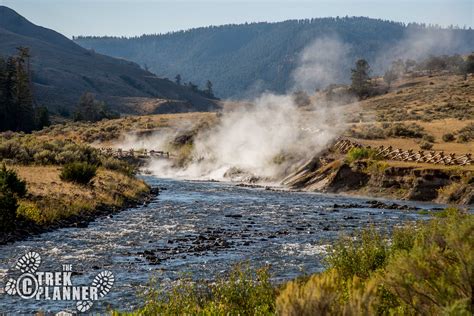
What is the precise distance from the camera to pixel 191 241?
84.5ft

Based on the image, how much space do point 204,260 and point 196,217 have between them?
1168cm

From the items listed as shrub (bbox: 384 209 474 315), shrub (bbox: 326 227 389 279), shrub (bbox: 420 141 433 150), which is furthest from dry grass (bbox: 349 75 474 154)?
shrub (bbox: 384 209 474 315)

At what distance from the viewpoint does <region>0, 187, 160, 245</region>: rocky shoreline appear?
80.2 feet

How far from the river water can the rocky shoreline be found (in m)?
0.56

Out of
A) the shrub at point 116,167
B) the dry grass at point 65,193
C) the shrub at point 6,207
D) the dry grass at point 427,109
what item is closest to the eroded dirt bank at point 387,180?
the dry grass at point 427,109

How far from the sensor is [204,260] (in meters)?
21.8

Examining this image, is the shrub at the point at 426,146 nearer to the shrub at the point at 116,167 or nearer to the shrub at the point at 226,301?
the shrub at the point at 116,167

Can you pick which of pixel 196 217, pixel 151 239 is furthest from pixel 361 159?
pixel 151 239

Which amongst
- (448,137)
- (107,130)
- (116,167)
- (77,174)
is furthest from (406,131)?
(107,130)

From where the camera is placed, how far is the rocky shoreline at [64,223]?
24.4 meters

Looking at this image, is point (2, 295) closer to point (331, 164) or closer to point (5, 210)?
point (5, 210)

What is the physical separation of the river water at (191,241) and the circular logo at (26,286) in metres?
0.38

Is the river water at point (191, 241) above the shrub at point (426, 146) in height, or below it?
below

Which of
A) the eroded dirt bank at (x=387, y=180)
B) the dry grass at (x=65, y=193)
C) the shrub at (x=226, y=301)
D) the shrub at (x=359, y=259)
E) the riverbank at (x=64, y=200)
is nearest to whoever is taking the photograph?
the shrub at (x=226, y=301)
